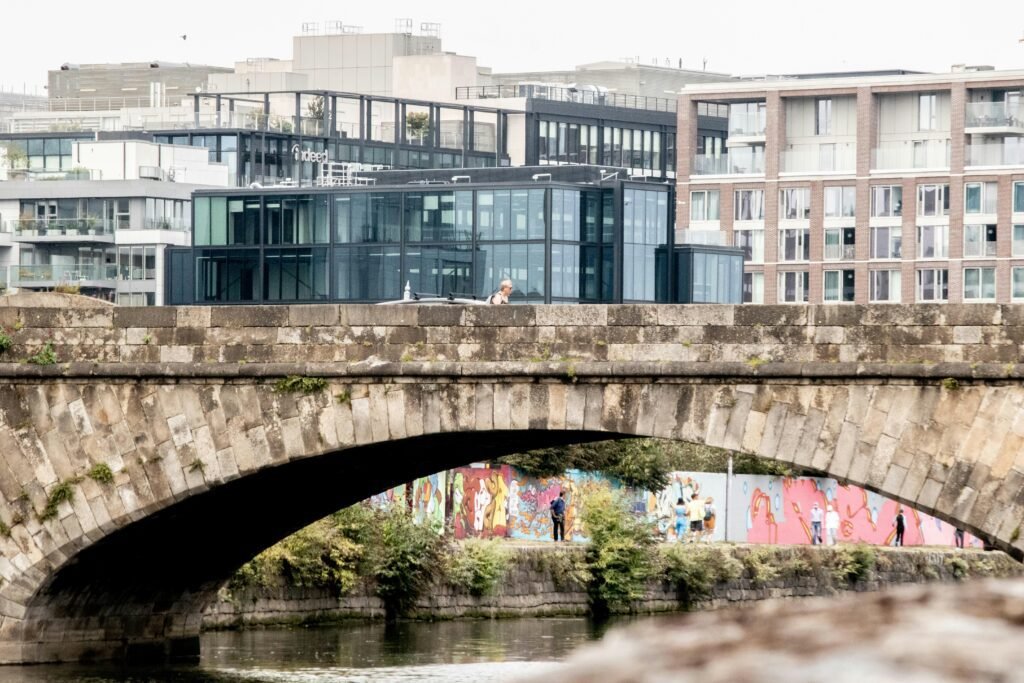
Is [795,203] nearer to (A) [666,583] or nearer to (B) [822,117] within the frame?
(B) [822,117]

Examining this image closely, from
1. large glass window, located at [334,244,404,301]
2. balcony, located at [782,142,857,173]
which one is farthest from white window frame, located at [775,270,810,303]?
large glass window, located at [334,244,404,301]

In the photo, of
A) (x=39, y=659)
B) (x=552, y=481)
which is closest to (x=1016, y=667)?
(x=39, y=659)

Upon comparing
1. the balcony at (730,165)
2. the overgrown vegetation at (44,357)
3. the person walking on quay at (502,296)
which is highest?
the balcony at (730,165)

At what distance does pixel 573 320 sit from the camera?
60.7 feet

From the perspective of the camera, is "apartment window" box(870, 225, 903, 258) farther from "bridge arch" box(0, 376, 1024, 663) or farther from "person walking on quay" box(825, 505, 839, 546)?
"bridge arch" box(0, 376, 1024, 663)

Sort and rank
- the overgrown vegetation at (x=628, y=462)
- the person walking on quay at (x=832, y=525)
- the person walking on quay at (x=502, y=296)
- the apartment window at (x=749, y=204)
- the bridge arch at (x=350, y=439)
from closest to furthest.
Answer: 1. the bridge arch at (x=350, y=439)
2. the person walking on quay at (x=502, y=296)
3. the overgrown vegetation at (x=628, y=462)
4. the person walking on quay at (x=832, y=525)
5. the apartment window at (x=749, y=204)

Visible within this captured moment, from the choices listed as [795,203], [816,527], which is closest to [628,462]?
[816,527]

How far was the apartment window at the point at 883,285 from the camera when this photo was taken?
94.4 metres

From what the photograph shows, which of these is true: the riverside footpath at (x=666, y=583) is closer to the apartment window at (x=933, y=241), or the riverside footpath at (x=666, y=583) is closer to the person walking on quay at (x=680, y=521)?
the person walking on quay at (x=680, y=521)

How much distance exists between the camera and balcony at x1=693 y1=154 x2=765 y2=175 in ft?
321

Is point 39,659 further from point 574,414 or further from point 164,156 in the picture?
point 164,156

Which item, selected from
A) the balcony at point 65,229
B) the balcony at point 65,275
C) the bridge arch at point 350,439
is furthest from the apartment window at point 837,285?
the bridge arch at point 350,439

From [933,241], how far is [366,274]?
29618 mm

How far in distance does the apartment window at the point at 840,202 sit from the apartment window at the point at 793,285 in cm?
314
